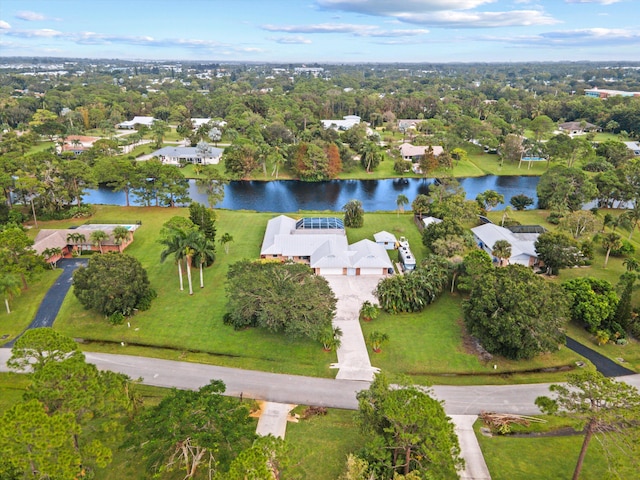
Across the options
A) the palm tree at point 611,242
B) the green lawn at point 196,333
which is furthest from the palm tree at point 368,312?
the palm tree at point 611,242

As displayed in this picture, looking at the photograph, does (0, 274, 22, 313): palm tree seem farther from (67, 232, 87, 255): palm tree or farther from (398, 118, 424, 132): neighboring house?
(398, 118, 424, 132): neighboring house

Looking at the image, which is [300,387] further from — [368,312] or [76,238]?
[76,238]

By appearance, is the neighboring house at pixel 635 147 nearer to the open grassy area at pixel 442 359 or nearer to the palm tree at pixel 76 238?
the open grassy area at pixel 442 359

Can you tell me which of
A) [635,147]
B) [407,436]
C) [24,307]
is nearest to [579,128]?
[635,147]

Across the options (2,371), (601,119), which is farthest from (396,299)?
(601,119)

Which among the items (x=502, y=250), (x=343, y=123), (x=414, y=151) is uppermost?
(x=343, y=123)

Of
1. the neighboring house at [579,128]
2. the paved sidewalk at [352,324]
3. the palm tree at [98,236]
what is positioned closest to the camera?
the paved sidewalk at [352,324]
